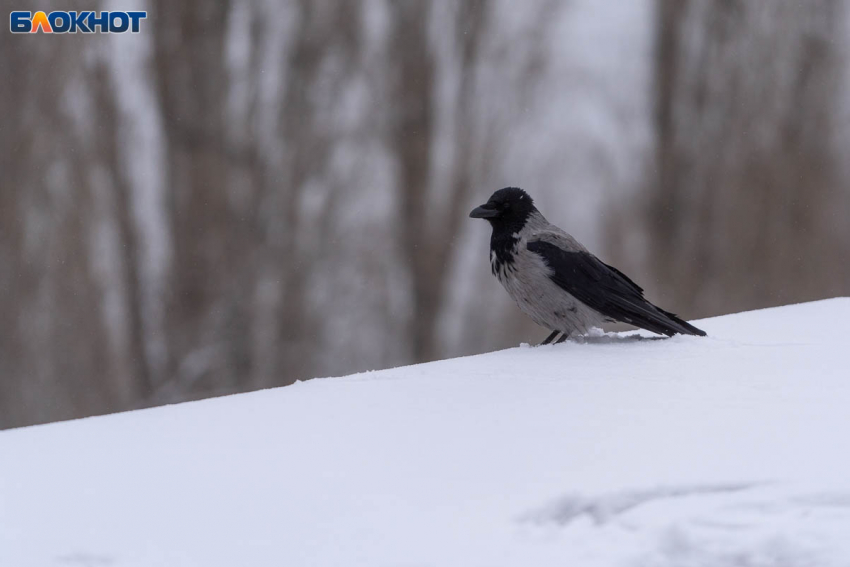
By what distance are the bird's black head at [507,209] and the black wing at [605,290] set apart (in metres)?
0.24

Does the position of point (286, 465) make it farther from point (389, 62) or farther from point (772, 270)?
point (772, 270)

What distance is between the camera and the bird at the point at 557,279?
154 inches

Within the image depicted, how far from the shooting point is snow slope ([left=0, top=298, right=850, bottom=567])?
1.97m

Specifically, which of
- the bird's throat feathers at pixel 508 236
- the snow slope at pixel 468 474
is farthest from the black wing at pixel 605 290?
the snow slope at pixel 468 474

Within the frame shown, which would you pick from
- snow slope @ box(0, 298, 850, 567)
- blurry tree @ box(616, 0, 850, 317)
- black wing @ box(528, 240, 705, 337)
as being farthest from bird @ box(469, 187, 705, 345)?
blurry tree @ box(616, 0, 850, 317)

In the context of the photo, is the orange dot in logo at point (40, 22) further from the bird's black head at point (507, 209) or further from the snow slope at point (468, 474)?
the snow slope at point (468, 474)

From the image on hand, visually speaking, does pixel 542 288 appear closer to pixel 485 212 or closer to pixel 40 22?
pixel 485 212

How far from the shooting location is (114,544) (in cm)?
212

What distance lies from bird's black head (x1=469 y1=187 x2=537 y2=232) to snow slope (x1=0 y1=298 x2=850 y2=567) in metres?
1.24

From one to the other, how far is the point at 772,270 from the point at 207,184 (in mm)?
5214

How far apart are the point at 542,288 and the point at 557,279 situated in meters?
0.08

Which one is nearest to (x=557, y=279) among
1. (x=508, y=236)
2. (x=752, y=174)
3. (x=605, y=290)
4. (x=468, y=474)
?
(x=605, y=290)

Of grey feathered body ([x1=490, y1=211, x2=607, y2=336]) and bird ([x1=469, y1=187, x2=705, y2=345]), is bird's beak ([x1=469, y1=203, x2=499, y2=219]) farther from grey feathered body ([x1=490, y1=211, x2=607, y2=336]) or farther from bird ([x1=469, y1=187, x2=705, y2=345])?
grey feathered body ([x1=490, y1=211, x2=607, y2=336])

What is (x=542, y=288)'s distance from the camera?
4059mm
